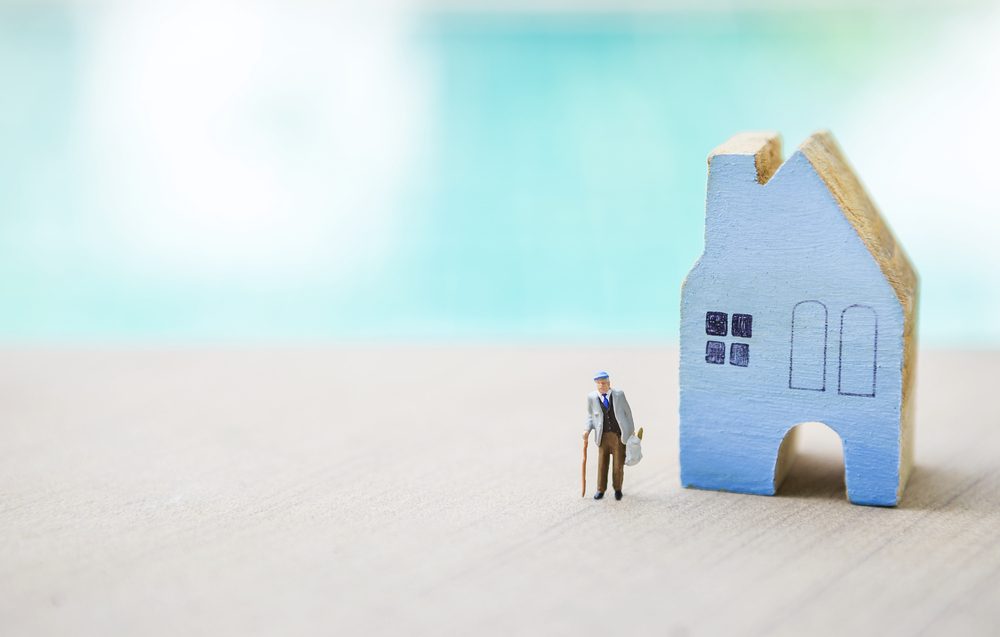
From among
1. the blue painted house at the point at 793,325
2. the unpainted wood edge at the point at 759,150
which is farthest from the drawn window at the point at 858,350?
the unpainted wood edge at the point at 759,150

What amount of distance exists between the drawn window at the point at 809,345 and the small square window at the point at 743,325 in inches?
3.2

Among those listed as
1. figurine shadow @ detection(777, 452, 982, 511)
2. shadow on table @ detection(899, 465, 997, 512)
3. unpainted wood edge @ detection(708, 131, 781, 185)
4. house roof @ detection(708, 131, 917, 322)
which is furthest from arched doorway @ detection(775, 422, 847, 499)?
unpainted wood edge @ detection(708, 131, 781, 185)

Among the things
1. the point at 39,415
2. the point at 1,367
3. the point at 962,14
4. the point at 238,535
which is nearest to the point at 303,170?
the point at 1,367

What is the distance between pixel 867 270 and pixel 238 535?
124cm

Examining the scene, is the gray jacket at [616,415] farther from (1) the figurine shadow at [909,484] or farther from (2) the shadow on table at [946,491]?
(2) the shadow on table at [946,491]

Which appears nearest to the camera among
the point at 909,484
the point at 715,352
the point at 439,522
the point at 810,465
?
the point at 439,522

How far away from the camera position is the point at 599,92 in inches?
210

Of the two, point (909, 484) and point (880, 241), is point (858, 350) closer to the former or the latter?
point (880, 241)

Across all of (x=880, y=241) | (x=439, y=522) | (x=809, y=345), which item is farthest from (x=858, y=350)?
(x=439, y=522)

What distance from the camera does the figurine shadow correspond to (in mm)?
2240

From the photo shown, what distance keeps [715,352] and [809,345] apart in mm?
178

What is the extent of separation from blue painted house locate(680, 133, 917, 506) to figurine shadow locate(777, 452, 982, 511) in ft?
0.17

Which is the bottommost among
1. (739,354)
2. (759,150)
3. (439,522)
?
(439,522)

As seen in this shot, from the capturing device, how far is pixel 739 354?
87.7 inches
